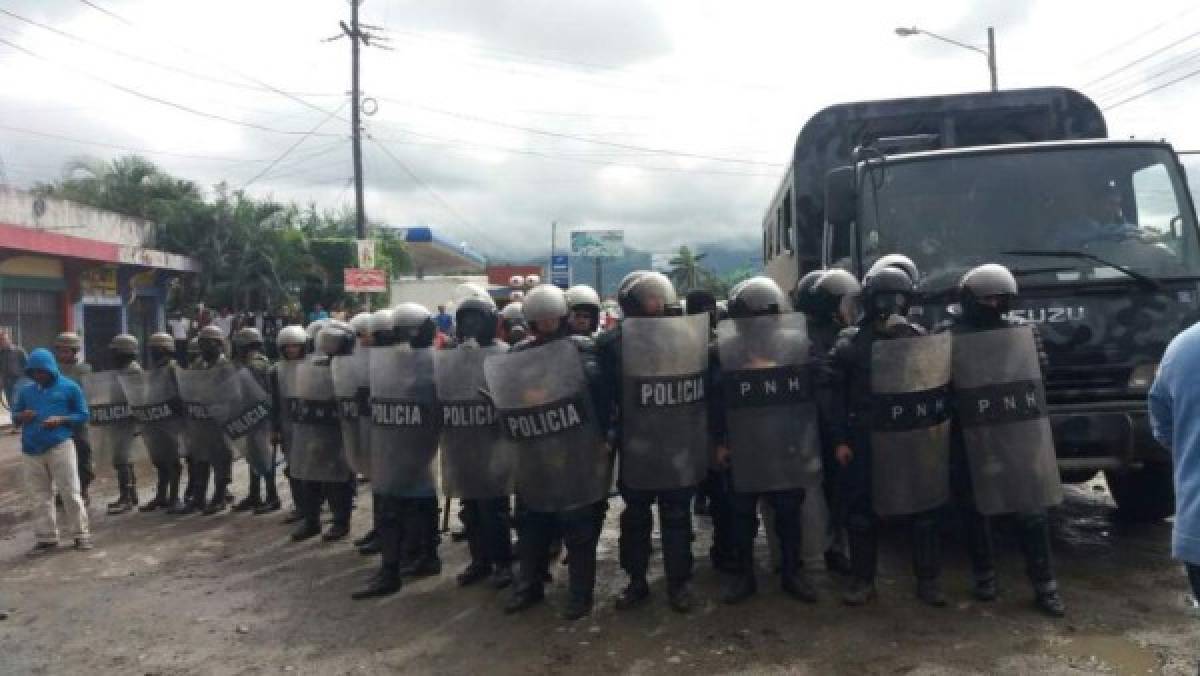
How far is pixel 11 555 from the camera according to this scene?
708 centimetres

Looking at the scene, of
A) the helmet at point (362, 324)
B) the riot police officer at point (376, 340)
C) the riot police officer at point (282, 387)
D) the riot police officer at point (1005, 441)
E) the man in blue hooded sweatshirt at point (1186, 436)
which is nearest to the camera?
the man in blue hooded sweatshirt at point (1186, 436)

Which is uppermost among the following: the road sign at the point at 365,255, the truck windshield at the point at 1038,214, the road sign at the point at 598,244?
the road sign at the point at 598,244

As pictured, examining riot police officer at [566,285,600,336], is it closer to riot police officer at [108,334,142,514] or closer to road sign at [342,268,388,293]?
riot police officer at [108,334,142,514]

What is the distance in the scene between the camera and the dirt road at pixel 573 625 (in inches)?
173

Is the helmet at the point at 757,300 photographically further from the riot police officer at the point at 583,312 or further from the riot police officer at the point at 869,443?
the riot police officer at the point at 583,312

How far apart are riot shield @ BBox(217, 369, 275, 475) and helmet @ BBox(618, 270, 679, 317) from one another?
393 centimetres

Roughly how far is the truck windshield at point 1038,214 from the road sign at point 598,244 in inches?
1480

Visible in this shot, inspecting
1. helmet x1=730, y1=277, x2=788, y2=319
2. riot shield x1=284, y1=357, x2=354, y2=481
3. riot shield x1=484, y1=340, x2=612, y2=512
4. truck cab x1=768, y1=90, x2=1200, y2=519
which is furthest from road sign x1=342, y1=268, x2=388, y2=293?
helmet x1=730, y1=277, x2=788, y2=319

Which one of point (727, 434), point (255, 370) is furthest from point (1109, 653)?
point (255, 370)

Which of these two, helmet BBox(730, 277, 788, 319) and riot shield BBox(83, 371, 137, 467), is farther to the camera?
riot shield BBox(83, 371, 137, 467)

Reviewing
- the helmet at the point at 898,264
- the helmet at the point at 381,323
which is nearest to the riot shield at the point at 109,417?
the helmet at the point at 381,323

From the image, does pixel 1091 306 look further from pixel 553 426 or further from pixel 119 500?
pixel 119 500

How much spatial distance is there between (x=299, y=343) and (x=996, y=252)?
517 cm

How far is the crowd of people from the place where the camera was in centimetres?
493
